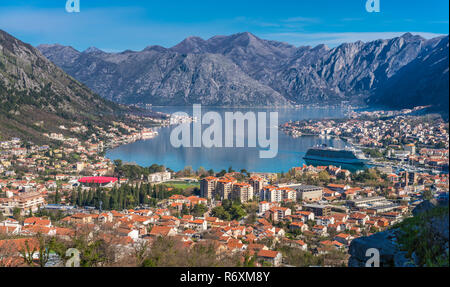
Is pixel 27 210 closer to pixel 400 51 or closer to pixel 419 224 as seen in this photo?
pixel 419 224

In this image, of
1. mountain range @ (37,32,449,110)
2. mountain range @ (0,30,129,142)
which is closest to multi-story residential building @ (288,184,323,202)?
mountain range @ (0,30,129,142)

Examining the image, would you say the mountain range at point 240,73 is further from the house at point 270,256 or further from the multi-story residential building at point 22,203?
the house at point 270,256

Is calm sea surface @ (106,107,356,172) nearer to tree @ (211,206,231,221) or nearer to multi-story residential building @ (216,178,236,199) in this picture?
multi-story residential building @ (216,178,236,199)

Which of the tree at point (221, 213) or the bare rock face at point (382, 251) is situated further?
the tree at point (221, 213)

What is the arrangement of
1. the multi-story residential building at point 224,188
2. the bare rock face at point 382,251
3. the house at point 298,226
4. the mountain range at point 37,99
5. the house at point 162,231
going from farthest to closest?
the mountain range at point 37,99
the multi-story residential building at point 224,188
the house at point 298,226
the house at point 162,231
the bare rock face at point 382,251

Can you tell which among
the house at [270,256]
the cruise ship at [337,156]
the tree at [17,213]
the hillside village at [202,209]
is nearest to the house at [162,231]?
the hillside village at [202,209]

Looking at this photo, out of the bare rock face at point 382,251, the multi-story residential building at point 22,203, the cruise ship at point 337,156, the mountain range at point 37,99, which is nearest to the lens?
the bare rock face at point 382,251
